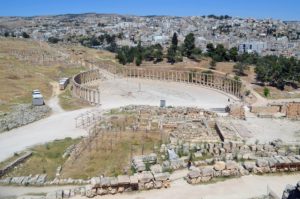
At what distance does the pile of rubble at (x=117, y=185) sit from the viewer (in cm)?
1711

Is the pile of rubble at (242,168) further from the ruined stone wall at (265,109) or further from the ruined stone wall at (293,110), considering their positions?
the ruined stone wall at (265,109)

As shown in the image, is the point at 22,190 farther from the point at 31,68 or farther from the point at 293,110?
the point at 31,68

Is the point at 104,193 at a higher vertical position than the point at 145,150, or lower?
higher

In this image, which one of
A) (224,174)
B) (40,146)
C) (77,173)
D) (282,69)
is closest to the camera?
(224,174)

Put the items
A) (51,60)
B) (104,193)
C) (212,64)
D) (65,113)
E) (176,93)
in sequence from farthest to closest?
(51,60) → (212,64) → (176,93) → (65,113) → (104,193)

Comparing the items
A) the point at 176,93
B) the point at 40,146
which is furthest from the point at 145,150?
the point at 176,93

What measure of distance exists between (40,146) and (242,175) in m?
20.1

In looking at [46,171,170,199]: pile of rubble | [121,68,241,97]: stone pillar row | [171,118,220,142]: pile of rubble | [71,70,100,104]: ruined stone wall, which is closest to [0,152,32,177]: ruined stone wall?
[46,171,170,199]: pile of rubble

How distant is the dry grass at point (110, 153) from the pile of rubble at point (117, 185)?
21.6 feet

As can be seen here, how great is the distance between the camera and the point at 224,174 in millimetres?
19000

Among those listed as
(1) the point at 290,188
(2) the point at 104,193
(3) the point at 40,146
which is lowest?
(3) the point at 40,146

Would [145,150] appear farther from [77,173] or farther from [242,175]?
[242,175]

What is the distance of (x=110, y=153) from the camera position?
30891 mm

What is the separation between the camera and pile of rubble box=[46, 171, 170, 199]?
17109mm
